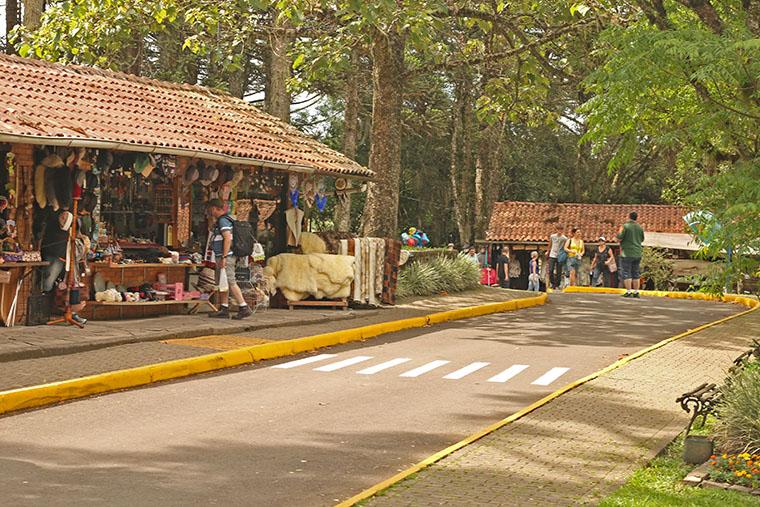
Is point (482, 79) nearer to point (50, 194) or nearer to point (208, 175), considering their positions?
point (208, 175)

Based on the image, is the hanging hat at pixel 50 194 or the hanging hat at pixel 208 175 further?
the hanging hat at pixel 208 175

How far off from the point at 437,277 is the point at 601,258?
28.5 feet

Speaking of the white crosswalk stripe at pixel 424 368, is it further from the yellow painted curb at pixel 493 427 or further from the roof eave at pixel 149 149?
the roof eave at pixel 149 149

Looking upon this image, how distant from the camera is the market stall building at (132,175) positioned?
16.2 metres

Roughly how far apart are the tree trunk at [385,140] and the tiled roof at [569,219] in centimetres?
1594

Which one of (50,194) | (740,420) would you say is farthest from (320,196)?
(740,420)

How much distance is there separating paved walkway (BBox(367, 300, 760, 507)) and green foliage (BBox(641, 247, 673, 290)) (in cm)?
2210

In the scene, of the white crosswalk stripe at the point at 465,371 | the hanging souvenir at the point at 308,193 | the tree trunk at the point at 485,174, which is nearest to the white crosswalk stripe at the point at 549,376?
the white crosswalk stripe at the point at 465,371

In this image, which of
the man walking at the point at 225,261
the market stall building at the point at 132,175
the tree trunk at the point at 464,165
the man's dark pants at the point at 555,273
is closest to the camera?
the market stall building at the point at 132,175

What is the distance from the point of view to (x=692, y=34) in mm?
10312

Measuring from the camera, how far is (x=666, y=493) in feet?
25.6

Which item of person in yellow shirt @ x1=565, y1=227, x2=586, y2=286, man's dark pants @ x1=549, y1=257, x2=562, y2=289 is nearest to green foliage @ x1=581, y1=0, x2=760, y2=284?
person in yellow shirt @ x1=565, y1=227, x2=586, y2=286

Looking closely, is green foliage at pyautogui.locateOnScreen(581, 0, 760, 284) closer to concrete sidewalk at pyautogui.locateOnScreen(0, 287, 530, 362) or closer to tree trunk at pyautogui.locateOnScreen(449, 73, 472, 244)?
concrete sidewalk at pyautogui.locateOnScreen(0, 287, 530, 362)

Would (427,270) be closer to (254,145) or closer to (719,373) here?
(254,145)
